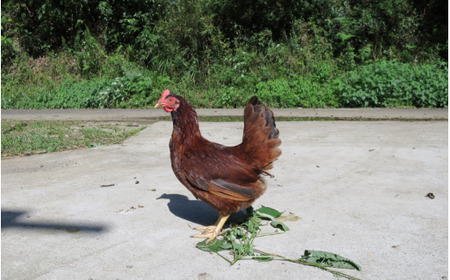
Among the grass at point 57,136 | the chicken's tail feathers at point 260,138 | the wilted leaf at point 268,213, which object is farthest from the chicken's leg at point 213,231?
the grass at point 57,136

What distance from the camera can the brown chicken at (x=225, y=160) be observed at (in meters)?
3.36

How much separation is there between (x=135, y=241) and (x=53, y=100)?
10757mm

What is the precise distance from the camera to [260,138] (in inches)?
132

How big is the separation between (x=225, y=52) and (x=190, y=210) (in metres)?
11.6

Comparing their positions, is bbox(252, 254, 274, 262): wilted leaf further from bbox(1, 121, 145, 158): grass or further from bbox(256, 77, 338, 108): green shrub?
bbox(256, 77, 338, 108): green shrub

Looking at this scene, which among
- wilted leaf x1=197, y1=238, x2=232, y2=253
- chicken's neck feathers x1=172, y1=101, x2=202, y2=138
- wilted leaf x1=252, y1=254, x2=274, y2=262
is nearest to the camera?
wilted leaf x1=252, y1=254, x2=274, y2=262

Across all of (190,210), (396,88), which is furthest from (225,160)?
(396,88)

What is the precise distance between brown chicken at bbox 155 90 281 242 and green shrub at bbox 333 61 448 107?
861 centimetres

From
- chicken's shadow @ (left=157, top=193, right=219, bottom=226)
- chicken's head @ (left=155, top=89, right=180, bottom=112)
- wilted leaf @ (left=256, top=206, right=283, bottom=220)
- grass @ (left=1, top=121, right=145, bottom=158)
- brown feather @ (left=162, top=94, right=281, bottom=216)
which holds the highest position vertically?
chicken's head @ (left=155, top=89, right=180, bottom=112)

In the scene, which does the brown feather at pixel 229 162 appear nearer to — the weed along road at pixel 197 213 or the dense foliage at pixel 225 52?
the weed along road at pixel 197 213

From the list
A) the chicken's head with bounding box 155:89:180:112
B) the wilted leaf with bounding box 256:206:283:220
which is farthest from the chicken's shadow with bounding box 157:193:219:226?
the chicken's head with bounding box 155:89:180:112

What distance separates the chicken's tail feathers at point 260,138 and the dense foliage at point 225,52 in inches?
335

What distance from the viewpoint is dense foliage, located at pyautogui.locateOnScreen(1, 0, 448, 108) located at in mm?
11977

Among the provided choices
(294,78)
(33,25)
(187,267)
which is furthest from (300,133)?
(33,25)
